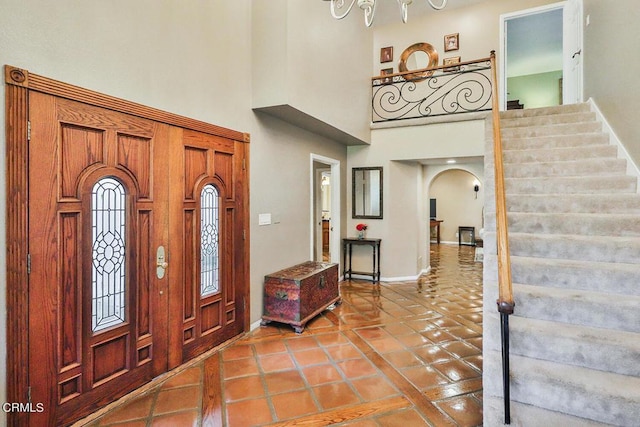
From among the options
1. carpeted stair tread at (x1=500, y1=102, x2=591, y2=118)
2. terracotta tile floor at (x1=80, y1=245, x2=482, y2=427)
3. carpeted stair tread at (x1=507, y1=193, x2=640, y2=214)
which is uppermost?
carpeted stair tread at (x1=500, y1=102, x2=591, y2=118)

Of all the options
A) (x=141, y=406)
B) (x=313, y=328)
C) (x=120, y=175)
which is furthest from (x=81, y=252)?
(x=313, y=328)

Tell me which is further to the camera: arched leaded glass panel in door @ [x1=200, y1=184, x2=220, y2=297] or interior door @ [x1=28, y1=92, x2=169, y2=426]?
arched leaded glass panel in door @ [x1=200, y1=184, x2=220, y2=297]

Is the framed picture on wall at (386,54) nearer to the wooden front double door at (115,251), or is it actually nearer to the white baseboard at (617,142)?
the white baseboard at (617,142)

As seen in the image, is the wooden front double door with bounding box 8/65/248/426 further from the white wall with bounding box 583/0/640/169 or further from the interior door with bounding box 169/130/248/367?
the white wall with bounding box 583/0/640/169

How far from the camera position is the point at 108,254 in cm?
223

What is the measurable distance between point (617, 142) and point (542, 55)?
5.62m

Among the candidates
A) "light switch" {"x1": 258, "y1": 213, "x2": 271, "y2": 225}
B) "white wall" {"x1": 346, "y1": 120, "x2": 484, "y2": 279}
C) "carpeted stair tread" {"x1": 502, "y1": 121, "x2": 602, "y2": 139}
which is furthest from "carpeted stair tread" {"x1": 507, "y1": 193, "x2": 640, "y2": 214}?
"light switch" {"x1": 258, "y1": 213, "x2": 271, "y2": 225}

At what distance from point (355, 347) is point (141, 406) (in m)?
1.84

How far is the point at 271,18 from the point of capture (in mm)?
3379

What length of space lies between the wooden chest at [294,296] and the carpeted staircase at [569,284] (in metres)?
1.94

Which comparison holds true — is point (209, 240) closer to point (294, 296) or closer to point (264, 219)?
point (264, 219)

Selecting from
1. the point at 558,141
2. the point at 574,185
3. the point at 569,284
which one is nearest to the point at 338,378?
the point at 569,284

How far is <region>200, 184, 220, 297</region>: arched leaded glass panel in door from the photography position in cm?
299

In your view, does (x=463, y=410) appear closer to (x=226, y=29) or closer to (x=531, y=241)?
(x=531, y=241)
